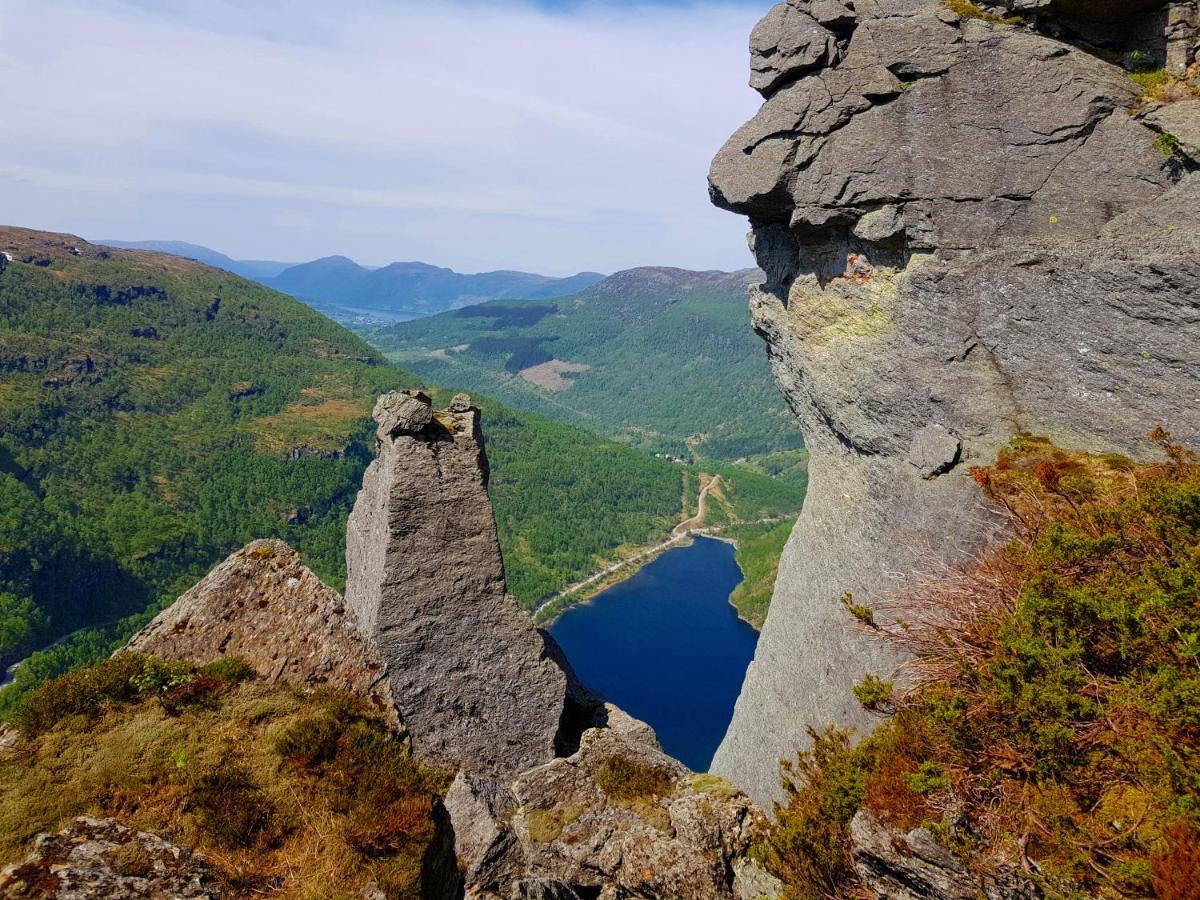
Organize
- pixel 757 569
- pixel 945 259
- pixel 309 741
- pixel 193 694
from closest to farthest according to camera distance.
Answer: pixel 309 741 → pixel 193 694 → pixel 945 259 → pixel 757 569

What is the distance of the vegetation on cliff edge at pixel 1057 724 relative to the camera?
6129mm

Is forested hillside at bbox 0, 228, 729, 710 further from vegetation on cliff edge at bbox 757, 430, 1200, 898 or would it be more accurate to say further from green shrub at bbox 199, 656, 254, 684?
vegetation on cliff edge at bbox 757, 430, 1200, 898

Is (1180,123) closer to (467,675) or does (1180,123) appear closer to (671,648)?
(467,675)

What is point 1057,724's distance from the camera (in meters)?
6.93

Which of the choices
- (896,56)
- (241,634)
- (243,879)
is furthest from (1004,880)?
(896,56)

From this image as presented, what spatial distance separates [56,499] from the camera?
90.7m

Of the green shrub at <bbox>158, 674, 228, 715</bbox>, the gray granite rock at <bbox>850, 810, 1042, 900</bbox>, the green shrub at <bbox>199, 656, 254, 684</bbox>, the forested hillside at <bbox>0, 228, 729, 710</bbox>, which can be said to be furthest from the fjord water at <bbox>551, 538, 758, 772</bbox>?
the gray granite rock at <bbox>850, 810, 1042, 900</bbox>

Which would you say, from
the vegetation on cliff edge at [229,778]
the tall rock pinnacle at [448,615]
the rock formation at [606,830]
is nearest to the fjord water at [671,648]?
the tall rock pinnacle at [448,615]

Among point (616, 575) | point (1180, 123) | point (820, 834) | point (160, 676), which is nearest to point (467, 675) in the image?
point (160, 676)

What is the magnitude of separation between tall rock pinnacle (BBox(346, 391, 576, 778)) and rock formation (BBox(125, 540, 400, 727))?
1.49 feet

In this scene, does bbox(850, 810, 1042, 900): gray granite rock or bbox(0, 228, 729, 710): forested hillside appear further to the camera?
bbox(0, 228, 729, 710): forested hillside

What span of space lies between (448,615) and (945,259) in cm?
1138

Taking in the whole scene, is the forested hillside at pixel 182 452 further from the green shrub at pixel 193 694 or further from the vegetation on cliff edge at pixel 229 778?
A: the vegetation on cliff edge at pixel 229 778

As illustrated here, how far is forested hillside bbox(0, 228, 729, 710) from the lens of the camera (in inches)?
3211
